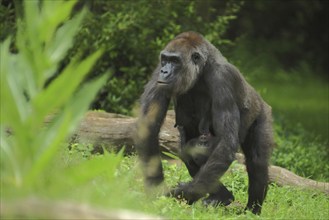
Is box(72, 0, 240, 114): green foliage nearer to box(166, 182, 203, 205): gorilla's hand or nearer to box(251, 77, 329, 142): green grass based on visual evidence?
box(251, 77, 329, 142): green grass

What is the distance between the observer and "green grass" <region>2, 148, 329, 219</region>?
11.6 feet

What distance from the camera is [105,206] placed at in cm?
344

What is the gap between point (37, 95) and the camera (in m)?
3.59

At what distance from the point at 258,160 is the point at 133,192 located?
1.79 metres

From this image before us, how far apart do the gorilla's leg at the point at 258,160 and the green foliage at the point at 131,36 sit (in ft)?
12.1

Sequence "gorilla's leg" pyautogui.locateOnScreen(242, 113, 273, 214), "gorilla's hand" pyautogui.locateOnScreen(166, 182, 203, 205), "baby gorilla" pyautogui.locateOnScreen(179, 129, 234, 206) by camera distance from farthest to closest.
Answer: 1. "gorilla's leg" pyautogui.locateOnScreen(242, 113, 273, 214)
2. "baby gorilla" pyautogui.locateOnScreen(179, 129, 234, 206)
3. "gorilla's hand" pyautogui.locateOnScreen(166, 182, 203, 205)

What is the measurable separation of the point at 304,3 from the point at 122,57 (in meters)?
8.72

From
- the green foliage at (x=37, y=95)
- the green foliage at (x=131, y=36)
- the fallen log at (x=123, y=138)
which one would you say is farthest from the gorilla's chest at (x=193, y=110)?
the green foliage at (x=131, y=36)

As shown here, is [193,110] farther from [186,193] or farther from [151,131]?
[186,193]

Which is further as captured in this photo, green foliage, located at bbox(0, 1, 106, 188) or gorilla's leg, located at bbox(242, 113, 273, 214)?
gorilla's leg, located at bbox(242, 113, 273, 214)

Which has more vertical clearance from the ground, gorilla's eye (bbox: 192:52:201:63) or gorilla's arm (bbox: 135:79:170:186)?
gorilla's eye (bbox: 192:52:201:63)

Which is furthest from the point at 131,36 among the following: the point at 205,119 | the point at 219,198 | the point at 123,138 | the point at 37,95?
the point at 37,95

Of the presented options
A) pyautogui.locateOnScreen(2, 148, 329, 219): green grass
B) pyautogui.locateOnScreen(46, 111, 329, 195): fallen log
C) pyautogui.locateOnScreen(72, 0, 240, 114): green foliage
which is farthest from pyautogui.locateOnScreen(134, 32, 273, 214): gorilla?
pyautogui.locateOnScreen(72, 0, 240, 114): green foliage

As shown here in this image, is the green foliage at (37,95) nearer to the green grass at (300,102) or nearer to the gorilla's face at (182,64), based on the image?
the gorilla's face at (182,64)
